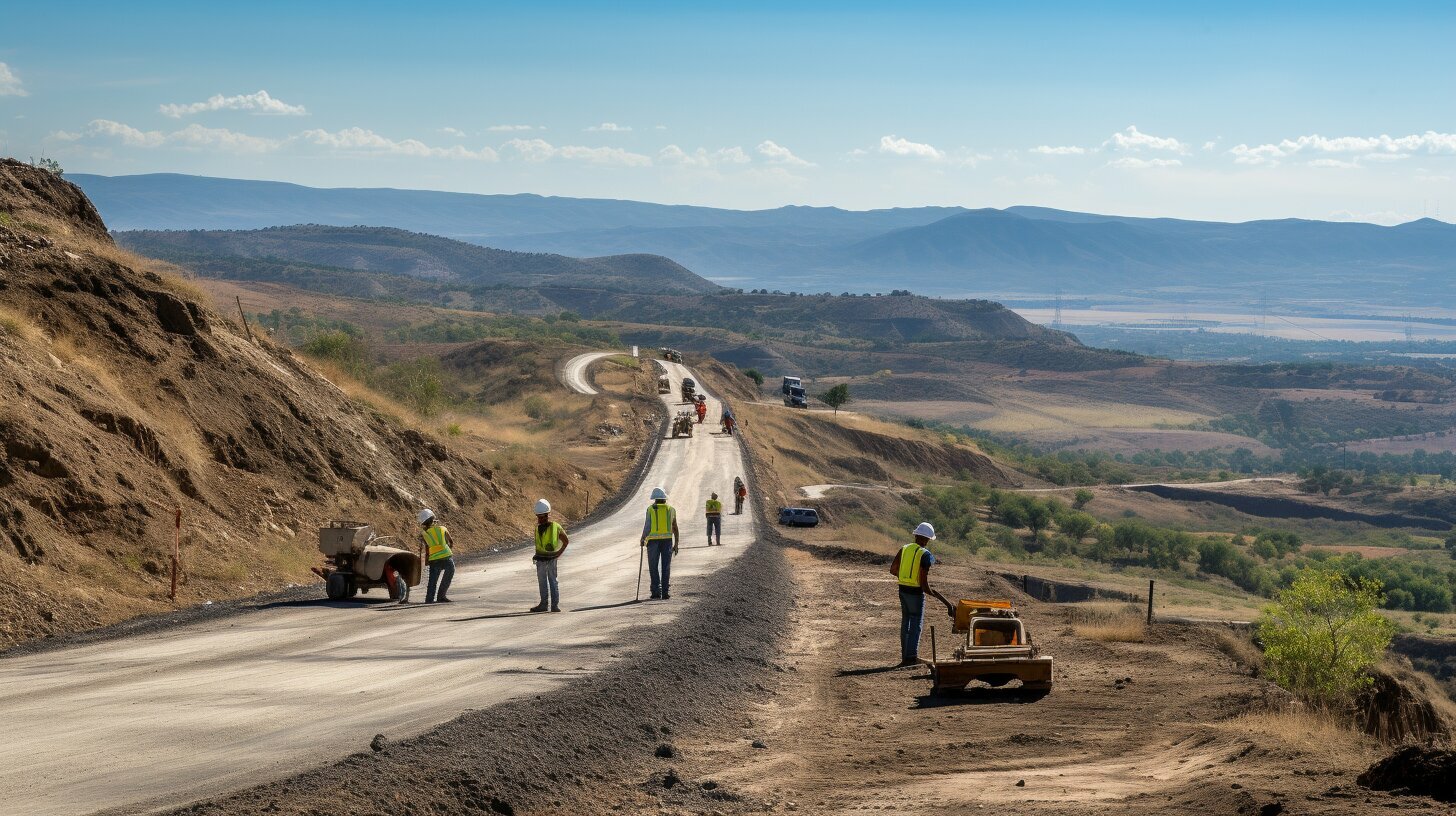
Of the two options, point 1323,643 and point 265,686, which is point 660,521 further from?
point 1323,643

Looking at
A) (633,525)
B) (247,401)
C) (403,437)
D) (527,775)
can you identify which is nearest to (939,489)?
(633,525)

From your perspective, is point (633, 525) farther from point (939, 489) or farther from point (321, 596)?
point (939, 489)

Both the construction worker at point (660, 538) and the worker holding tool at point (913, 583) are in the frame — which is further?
the construction worker at point (660, 538)

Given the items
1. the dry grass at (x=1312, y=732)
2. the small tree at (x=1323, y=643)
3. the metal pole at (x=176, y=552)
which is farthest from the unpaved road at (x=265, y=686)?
the small tree at (x=1323, y=643)

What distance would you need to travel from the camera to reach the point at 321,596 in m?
21.3

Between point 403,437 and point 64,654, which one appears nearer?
point 64,654

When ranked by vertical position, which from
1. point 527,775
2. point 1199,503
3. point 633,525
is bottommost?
point 1199,503

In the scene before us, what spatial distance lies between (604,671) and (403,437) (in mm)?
18580

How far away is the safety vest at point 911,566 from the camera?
57.2ft

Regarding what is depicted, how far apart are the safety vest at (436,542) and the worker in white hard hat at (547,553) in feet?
5.30

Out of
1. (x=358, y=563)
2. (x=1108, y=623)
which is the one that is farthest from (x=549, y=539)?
(x=1108, y=623)

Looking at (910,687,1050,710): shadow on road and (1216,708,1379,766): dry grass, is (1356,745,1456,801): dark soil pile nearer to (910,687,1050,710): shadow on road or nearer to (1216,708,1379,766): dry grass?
(1216,708,1379,766): dry grass

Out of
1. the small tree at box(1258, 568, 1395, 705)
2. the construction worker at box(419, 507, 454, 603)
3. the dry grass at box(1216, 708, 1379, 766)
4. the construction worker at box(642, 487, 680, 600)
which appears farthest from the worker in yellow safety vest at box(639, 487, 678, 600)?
the dry grass at box(1216, 708, 1379, 766)

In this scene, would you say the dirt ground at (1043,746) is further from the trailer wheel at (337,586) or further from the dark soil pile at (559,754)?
the trailer wheel at (337,586)
